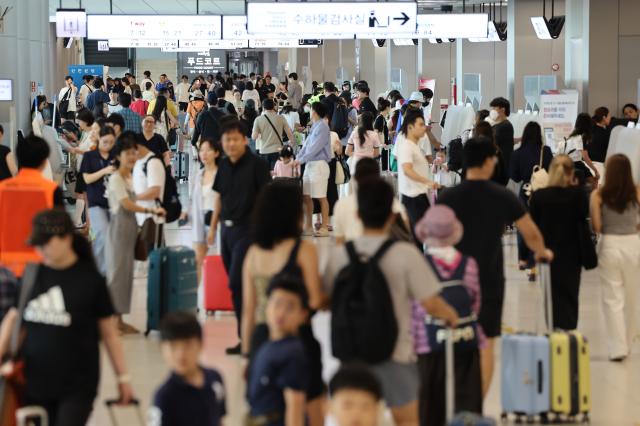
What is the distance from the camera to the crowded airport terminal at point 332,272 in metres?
4.91

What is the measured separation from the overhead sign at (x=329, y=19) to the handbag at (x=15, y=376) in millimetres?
15868

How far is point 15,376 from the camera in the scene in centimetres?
508

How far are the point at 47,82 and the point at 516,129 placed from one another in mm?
12663

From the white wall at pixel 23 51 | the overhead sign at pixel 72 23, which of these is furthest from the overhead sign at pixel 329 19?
the overhead sign at pixel 72 23

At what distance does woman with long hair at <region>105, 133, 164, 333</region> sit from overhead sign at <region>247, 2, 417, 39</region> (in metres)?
11.2

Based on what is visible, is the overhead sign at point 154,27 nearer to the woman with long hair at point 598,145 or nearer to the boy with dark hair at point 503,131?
the woman with long hair at point 598,145

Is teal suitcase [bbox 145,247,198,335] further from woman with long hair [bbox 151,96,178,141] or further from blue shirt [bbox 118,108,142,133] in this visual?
woman with long hair [bbox 151,96,178,141]

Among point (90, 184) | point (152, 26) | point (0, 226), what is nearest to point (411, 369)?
point (0, 226)

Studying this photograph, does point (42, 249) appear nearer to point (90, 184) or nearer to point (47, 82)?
point (90, 184)

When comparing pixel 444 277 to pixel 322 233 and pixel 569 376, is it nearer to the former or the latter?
pixel 569 376

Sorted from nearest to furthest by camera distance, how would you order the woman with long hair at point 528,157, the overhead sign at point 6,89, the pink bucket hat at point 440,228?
the pink bucket hat at point 440,228
the woman with long hair at point 528,157
the overhead sign at point 6,89

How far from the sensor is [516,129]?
58.9 feet

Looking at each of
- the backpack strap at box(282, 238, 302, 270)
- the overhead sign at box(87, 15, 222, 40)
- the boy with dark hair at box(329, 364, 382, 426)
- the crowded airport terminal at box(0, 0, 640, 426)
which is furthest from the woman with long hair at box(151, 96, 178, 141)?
the boy with dark hair at box(329, 364, 382, 426)

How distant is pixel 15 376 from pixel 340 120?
47.9 ft
